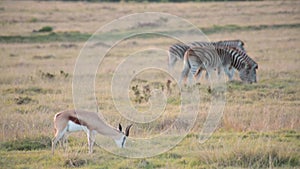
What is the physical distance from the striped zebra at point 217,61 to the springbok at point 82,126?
6.95m

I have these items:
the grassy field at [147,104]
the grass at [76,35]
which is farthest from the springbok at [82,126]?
the grass at [76,35]

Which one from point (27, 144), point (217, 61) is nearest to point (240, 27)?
point (217, 61)

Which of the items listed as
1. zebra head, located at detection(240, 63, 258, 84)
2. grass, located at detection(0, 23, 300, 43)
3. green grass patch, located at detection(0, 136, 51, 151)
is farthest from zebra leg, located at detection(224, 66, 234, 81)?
grass, located at detection(0, 23, 300, 43)

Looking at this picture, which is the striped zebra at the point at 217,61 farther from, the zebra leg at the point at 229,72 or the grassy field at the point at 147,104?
the grassy field at the point at 147,104

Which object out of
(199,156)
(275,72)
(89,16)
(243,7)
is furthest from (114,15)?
(199,156)

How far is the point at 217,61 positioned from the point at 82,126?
7809 millimetres

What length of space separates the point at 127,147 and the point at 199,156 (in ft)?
4.05

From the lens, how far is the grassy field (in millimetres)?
7344

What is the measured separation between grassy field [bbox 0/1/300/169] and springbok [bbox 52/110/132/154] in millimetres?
271

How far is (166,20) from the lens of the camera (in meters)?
29.9

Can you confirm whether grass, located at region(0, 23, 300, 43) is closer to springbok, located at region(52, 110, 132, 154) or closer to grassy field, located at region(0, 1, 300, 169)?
grassy field, located at region(0, 1, 300, 169)

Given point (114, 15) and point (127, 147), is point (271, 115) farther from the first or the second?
point (114, 15)

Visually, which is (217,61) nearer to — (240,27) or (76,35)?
(76,35)

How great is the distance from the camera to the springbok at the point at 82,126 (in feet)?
24.5
